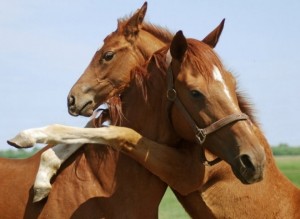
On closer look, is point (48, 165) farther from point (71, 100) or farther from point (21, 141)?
point (71, 100)

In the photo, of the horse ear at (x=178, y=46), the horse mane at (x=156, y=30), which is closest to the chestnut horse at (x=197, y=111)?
the horse ear at (x=178, y=46)

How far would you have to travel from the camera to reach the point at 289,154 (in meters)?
74.4

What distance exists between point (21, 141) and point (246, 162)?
159 centimetres

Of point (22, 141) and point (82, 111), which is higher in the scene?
point (22, 141)

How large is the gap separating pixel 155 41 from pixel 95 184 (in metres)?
1.47

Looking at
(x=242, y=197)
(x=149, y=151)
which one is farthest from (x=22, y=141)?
(x=242, y=197)

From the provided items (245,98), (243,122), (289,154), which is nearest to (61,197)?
(243,122)

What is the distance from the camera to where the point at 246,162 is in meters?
4.50

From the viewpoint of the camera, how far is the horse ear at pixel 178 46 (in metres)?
4.89

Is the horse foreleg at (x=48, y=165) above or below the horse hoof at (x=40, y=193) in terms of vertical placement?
above

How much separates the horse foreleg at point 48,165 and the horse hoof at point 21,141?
57 centimetres

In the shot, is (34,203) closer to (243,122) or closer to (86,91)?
(86,91)

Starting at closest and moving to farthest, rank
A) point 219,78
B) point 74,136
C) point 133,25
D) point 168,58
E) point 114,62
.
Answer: point 74,136 < point 219,78 < point 168,58 < point 114,62 < point 133,25

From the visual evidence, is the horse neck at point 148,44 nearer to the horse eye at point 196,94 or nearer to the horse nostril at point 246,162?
the horse eye at point 196,94
